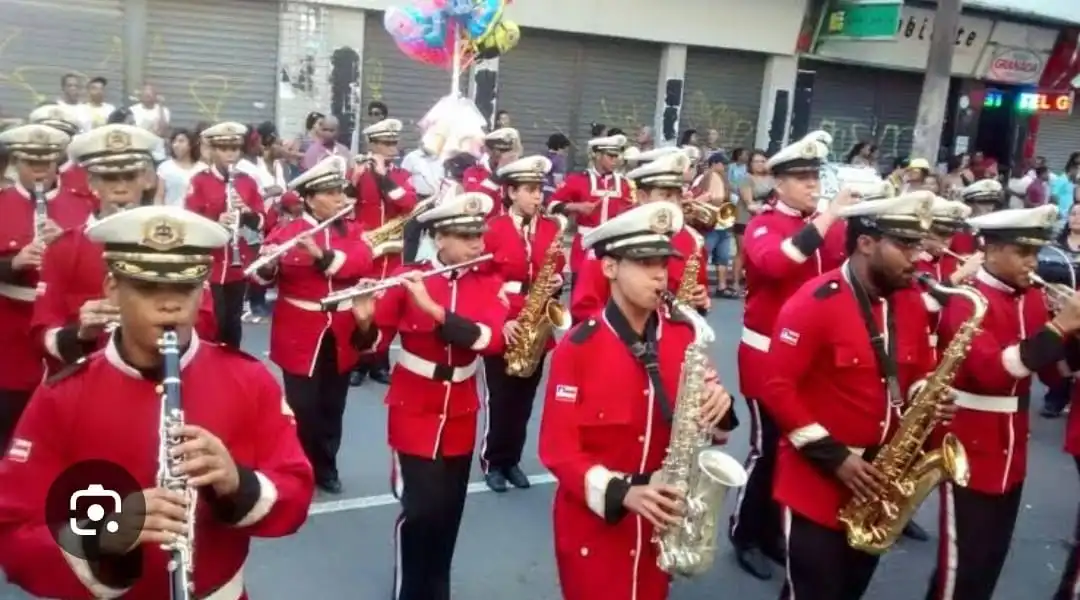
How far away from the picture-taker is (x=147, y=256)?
9.91 feet

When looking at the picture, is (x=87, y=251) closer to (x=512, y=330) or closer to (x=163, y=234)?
(x=163, y=234)

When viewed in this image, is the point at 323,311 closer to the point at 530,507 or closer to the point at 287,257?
the point at 287,257

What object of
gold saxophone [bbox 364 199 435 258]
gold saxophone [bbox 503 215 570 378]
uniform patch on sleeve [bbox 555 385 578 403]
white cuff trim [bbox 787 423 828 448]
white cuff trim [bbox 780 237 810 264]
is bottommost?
gold saxophone [bbox 503 215 570 378]

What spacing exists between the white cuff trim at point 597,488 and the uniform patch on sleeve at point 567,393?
292mm

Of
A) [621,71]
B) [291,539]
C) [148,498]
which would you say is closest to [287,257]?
[291,539]

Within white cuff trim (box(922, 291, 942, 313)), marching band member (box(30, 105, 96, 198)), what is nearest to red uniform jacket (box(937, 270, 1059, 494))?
white cuff trim (box(922, 291, 942, 313))

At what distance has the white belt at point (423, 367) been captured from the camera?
5.62 m

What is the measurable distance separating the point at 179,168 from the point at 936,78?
532 inches

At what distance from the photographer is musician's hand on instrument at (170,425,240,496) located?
278 cm

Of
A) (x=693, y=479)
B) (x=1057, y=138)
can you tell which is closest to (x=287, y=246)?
(x=693, y=479)

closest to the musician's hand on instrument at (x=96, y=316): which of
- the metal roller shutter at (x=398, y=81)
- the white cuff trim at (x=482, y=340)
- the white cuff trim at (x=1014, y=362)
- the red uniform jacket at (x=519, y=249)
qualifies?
the white cuff trim at (x=482, y=340)

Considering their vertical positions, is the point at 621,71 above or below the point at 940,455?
above

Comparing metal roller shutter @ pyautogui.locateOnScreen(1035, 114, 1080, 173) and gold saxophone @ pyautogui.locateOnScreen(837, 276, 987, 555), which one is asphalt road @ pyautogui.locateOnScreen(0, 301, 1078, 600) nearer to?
gold saxophone @ pyautogui.locateOnScreen(837, 276, 987, 555)

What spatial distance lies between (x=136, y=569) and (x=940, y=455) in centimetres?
344
